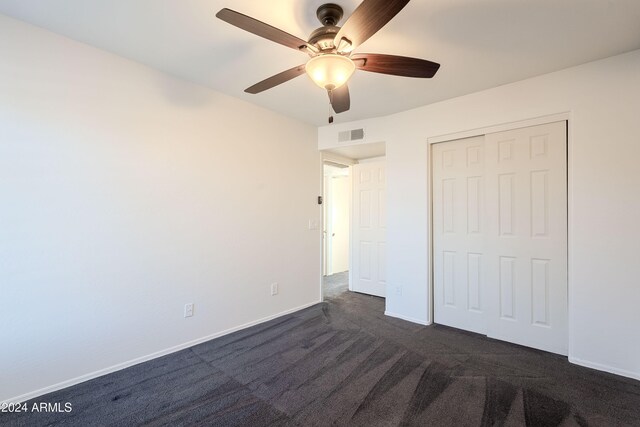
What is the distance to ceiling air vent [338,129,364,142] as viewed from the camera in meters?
3.65

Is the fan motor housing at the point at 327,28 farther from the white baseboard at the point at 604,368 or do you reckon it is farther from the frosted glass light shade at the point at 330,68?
the white baseboard at the point at 604,368

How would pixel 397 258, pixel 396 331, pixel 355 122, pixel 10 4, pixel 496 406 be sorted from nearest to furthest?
pixel 10 4
pixel 496 406
pixel 396 331
pixel 397 258
pixel 355 122

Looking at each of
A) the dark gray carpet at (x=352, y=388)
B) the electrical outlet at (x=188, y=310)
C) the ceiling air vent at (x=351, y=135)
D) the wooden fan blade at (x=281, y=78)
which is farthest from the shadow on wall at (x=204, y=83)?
the dark gray carpet at (x=352, y=388)

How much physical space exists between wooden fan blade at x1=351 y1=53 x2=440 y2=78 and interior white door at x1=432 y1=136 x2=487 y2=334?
62.5 inches

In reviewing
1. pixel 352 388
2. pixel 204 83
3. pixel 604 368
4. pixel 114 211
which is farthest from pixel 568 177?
pixel 114 211

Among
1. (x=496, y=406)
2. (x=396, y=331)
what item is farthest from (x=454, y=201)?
(x=496, y=406)

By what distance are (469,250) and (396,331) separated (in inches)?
45.3

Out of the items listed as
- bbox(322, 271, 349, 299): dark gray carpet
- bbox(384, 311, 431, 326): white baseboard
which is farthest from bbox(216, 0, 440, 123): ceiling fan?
bbox(322, 271, 349, 299): dark gray carpet

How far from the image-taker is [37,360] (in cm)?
193

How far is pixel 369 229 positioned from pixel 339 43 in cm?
316

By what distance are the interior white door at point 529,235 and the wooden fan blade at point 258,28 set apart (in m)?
2.21

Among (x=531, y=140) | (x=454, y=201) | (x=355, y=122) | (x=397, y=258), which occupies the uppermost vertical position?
(x=355, y=122)

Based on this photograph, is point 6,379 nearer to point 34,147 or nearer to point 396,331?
point 34,147

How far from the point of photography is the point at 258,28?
4.67ft
